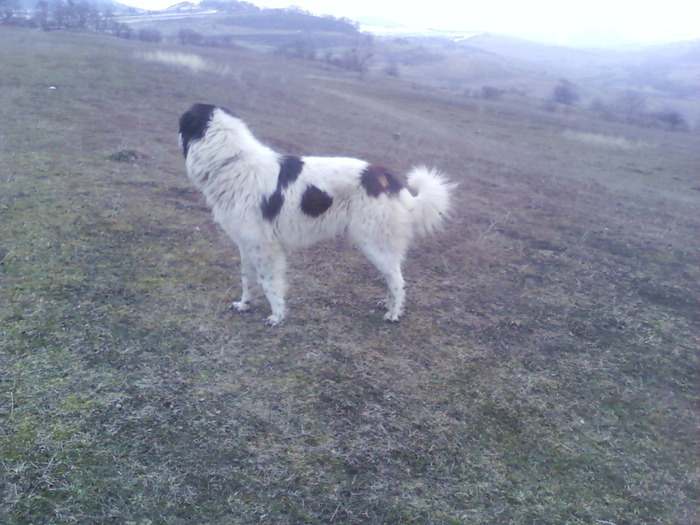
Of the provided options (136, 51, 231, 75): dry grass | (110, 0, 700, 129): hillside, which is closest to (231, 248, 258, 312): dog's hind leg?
(136, 51, 231, 75): dry grass

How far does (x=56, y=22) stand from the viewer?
28.4 meters

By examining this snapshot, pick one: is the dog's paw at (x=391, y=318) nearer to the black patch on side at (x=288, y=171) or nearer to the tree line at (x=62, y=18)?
the black patch on side at (x=288, y=171)

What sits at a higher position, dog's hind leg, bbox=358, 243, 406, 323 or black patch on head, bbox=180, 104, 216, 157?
black patch on head, bbox=180, 104, 216, 157

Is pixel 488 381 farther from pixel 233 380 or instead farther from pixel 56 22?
pixel 56 22

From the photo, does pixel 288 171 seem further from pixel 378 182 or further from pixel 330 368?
pixel 330 368

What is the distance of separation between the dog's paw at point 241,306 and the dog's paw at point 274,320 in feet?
0.97

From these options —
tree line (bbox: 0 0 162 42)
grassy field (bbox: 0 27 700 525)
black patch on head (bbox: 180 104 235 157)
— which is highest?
tree line (bbox: 0 0 162 42)

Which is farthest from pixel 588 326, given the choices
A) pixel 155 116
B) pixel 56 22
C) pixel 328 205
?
pixel 56 22

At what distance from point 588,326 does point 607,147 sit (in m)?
15.0

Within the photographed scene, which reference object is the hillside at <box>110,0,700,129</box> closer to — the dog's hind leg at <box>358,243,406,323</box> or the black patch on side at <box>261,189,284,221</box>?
the dog's hind leg at <box>358,243,406,323</box>

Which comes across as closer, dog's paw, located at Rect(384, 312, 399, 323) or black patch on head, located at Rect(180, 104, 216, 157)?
black patch on head, located at Rect(180, 104, 216, 157)

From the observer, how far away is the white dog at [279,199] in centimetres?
434

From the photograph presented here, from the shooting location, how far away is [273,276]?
4496 millimetres

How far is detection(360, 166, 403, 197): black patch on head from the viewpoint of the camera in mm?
4426
